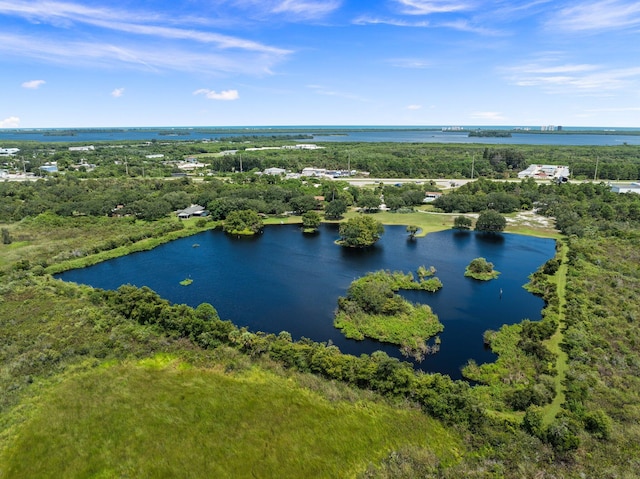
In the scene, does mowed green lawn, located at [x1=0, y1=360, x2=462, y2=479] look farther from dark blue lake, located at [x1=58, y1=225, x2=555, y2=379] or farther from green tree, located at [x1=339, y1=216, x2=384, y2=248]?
green tree, located at [x1=339, y1=216, x2=384, y2=248]

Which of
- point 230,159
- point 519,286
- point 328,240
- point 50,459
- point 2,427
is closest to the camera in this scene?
point 50,459

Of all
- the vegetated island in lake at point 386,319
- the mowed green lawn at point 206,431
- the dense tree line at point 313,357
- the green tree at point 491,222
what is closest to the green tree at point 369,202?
the green tree at point 491,222

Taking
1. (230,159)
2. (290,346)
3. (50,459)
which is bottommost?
(50,459)

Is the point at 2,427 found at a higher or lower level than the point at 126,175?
lower

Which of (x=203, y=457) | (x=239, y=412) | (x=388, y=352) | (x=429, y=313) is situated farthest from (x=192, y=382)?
(x=429, y=313)

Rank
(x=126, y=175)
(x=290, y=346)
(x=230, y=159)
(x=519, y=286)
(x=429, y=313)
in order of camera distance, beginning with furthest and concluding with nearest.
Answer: (x=230, y=159)
(x=126, y=175)
(x=519, y=286)
(x=429, y=313)
(x=290, y=346)

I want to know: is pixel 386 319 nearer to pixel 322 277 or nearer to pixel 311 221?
pixel 322 277

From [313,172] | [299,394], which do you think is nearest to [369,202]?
[313,172]

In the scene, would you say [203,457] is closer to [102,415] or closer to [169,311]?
[102,415]
